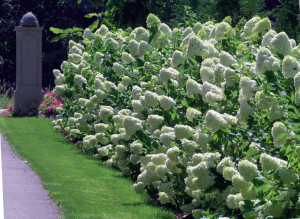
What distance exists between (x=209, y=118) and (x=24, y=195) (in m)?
2.72

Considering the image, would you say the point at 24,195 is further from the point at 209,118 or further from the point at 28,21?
the point at 28,21

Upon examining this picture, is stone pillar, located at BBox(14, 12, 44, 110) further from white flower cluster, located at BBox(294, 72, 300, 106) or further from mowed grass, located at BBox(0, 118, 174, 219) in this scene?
white flower cluster, located at BBox(294, 72, 300, 106)

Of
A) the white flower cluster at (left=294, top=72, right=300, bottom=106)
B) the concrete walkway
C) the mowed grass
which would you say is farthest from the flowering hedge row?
the concrete walkway

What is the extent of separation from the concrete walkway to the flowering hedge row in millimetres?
1082

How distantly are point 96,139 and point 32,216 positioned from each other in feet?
11.6

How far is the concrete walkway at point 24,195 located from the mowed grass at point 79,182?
108 mm

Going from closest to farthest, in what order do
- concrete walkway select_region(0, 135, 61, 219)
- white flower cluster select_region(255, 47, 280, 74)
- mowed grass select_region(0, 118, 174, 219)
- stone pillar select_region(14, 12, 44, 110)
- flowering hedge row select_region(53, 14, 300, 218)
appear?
flowering hedge row select_region(53, 14, 300, 218) → white flower cluster select_region(255, 47, 280, 74) → concrete walkway select_region(0, 135, 61, 219) → mowed grass select_region(0, 118, 174, 219) → stone pillar select_region(14, 12, 44, 110)

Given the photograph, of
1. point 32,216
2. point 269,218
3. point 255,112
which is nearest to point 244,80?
Answer: point 255,112

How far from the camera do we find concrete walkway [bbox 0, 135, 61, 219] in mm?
6012

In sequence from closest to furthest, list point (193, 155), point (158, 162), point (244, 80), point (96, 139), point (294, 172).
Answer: point (294, 172), point (244, 80), point (193, 155), point (158, 162), point (96, 139)

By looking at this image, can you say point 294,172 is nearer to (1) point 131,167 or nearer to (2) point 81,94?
(1) point 131,167

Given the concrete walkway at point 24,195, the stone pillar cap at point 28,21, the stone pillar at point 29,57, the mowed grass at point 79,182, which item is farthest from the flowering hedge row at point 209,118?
the stone pillar cap at point 28,21

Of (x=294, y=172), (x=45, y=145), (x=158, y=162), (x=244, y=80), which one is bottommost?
(x=45, y=145)

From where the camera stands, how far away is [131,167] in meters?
8.00
